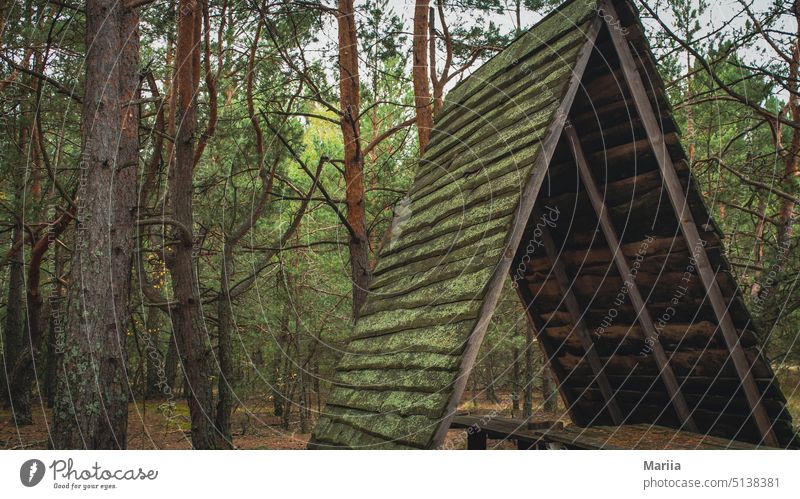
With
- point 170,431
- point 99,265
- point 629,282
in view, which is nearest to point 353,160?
point 99,265

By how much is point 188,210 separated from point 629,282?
544 cm

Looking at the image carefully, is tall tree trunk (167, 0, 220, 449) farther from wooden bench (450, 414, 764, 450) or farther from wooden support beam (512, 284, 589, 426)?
wooden support beam (512, 284, 589, 426)

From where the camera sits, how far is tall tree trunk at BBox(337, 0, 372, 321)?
8492mm

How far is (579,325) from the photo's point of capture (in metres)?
5.22

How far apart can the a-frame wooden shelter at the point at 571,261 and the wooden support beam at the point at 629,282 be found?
0.5 inches

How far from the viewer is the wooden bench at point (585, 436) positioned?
14.4 feet

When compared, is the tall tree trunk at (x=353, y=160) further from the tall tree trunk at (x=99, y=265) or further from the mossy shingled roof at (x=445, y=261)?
the mossy shingled roof at (x=445, y=261)

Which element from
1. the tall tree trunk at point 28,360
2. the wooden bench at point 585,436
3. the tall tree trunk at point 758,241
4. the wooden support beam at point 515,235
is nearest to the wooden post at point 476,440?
the wooden bench at point 585,436

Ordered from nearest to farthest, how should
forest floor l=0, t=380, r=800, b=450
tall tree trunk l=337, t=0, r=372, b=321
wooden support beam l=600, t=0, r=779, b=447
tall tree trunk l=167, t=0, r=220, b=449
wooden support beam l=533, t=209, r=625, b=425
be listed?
wooden support beam l=600, t=0, r=779, b=447
wooden support beam l=533, t=209, r=625, b=425
tall tree trunk l=167, t=0, r=220, b=449
tall tree trunk l=337, t=0, r=372, b=321
forest floor l=0, t=380, r=800, b=450

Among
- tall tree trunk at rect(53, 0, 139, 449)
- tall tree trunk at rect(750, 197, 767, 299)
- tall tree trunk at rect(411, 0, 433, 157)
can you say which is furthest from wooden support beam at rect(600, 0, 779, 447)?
tall tree trunk at rect(411, 0, 433, 157)
